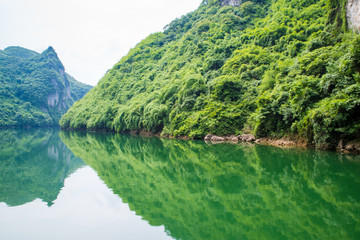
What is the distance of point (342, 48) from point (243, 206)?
18761 millimetres

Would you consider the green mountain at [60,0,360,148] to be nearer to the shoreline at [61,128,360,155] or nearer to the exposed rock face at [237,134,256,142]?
the shoreline at [61,128,360,155]

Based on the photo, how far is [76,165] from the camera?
17.6m

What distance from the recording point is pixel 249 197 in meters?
8.34

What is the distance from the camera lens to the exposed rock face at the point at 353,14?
20.9 meters

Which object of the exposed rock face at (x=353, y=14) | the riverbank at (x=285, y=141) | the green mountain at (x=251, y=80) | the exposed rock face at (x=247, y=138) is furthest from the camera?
the exposed rock face at (x=247, y=138)

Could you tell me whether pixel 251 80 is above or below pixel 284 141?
above

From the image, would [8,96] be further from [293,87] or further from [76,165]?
[293,87]

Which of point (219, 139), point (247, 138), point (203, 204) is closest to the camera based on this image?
point (203, 204)

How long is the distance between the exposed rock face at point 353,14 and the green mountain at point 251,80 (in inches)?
22.8

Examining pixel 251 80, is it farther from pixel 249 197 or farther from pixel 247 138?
pixel 249 197

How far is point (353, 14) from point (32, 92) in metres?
141

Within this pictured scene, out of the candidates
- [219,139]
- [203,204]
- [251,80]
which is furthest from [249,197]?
[251,80]

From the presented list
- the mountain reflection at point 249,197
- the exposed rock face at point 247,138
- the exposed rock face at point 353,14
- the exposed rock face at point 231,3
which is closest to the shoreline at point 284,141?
the exposed rock face at point 247,138

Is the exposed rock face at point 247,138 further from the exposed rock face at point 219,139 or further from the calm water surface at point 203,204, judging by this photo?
the calm water surface at point 203,204
